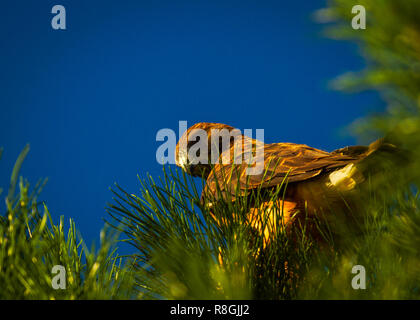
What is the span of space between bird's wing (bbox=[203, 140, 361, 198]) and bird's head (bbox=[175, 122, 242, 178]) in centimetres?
9

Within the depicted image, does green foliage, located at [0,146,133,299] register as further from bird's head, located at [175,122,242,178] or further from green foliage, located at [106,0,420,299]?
bird's head, located at [175,122,242,178]

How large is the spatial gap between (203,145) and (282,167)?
177 millimetres

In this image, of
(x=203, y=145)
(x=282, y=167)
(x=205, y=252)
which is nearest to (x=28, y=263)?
(x=205, y=252)

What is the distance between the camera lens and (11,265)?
0.16 metres

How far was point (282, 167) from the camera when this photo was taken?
11.9 inches

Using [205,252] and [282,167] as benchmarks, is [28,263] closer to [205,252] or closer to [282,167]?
[205,252]

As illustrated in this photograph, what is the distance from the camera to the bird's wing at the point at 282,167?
0.86 feet

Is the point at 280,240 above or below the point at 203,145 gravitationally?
below

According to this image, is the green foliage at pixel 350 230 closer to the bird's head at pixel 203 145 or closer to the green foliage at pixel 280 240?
the green foliage at pixel 280 240

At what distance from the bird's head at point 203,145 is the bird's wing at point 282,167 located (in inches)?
3.6

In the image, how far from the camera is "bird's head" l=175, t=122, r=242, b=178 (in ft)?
1.49

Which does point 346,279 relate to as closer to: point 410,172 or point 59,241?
point 410,172

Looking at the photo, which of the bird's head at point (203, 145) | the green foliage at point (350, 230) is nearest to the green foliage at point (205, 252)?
the green foliage at point (350, 230)

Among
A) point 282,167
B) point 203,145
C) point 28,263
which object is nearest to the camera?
point 28,263
